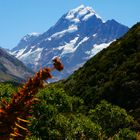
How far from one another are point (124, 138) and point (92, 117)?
4.96 metres

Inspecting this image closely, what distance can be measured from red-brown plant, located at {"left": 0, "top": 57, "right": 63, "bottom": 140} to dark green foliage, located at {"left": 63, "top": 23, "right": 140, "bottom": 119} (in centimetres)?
5545

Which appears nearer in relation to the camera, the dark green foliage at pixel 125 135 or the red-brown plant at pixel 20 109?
the red-brown plant at pixel 20 109

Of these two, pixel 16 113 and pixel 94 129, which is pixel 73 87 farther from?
pixel 16 113

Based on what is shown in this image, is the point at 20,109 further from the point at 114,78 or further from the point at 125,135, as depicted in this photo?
the point at 114,78

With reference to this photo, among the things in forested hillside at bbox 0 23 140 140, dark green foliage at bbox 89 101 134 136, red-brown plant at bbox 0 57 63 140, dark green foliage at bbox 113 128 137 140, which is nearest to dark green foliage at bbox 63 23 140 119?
forested hillside at bbox 0 23 140 140

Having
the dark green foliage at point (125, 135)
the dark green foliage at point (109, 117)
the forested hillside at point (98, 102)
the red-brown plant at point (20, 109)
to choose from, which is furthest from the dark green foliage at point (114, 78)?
the red-brown plant at point (20, 109)

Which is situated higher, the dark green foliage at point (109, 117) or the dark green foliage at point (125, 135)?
the dark green foliage at point (109, 117)

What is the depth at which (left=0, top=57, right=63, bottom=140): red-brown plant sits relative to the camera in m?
3.60

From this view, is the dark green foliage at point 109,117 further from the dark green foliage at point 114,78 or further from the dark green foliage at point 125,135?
the dark green foliage at point 114,78

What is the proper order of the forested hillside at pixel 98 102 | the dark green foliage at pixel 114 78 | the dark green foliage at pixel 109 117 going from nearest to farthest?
the forested hillside at pixel 98 102
the dark green foliage at pixel 109 117
the dark green foliage at pixel 114 78

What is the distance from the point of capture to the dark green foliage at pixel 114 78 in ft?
219

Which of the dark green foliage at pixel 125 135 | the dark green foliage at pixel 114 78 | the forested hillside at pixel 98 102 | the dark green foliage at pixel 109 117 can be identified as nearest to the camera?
the forested hillside at pixel 98 102

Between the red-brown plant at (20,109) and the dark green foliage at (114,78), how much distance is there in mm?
55445

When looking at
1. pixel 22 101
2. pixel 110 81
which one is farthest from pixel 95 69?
pixel 22 101
